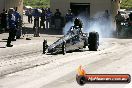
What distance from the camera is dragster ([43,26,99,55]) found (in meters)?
17.5

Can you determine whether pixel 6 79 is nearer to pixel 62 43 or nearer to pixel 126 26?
pixel 62 43

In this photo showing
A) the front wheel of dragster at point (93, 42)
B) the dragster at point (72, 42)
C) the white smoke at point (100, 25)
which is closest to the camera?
the dragster at point (72, 42)

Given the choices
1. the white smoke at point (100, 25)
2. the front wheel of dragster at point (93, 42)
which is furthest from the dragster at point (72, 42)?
the white smoke at point (100, 25)

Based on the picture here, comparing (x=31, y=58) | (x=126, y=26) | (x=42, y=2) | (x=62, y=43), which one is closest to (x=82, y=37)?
(x=62, y=43)

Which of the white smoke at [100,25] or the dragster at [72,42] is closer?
the dragster at [72,42]

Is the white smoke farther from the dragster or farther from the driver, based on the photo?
the driver

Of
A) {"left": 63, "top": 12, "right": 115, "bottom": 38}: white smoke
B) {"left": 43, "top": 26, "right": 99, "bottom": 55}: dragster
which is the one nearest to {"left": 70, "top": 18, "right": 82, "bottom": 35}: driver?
{"left": 43, "top": 26, "right": 99, "bottom": 55}: dragster

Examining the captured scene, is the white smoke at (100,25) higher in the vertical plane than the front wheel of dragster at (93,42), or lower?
higher

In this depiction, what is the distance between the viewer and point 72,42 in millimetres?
18531

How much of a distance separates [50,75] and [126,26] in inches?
848

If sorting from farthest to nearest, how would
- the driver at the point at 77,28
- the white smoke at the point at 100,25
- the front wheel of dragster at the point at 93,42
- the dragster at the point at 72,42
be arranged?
the white smoke at the point at 100,25 → the front wheel of dragster at the point at 93,42 → the driver at the point at 77,28 → the dragster at the point at 72,42

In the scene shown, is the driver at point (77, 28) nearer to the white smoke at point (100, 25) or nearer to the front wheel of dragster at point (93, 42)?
the front wheel of dragster at point (93, 42)

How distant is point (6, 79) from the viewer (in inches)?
423

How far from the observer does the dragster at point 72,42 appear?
17.5 metres
